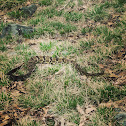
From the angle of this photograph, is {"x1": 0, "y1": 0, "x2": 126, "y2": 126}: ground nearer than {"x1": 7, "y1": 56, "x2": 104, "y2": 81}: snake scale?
Yes

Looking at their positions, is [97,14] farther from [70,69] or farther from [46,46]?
[70,69]

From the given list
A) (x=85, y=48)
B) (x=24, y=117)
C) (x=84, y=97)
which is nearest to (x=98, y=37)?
(x=85, y=48)

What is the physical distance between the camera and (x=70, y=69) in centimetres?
373

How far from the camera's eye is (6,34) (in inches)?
225

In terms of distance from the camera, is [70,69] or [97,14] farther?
[97,14]

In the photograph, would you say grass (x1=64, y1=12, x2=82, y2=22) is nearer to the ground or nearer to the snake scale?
the ground

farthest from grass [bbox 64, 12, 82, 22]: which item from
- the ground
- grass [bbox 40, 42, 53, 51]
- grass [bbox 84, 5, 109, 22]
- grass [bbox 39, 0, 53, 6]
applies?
grass [bbox 40, 42, 53, 51]

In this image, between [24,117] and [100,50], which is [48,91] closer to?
[24,117]

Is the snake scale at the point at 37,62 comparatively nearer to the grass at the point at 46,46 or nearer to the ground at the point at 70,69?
the ground at the point at 70,69

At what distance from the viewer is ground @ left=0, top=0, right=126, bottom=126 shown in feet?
8.93

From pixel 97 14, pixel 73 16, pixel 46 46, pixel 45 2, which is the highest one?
pixel 45 2

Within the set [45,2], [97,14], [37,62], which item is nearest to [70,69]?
[37,62]

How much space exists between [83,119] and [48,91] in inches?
38.3

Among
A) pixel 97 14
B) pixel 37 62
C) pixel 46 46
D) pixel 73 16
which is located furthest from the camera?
pixel 73 16
